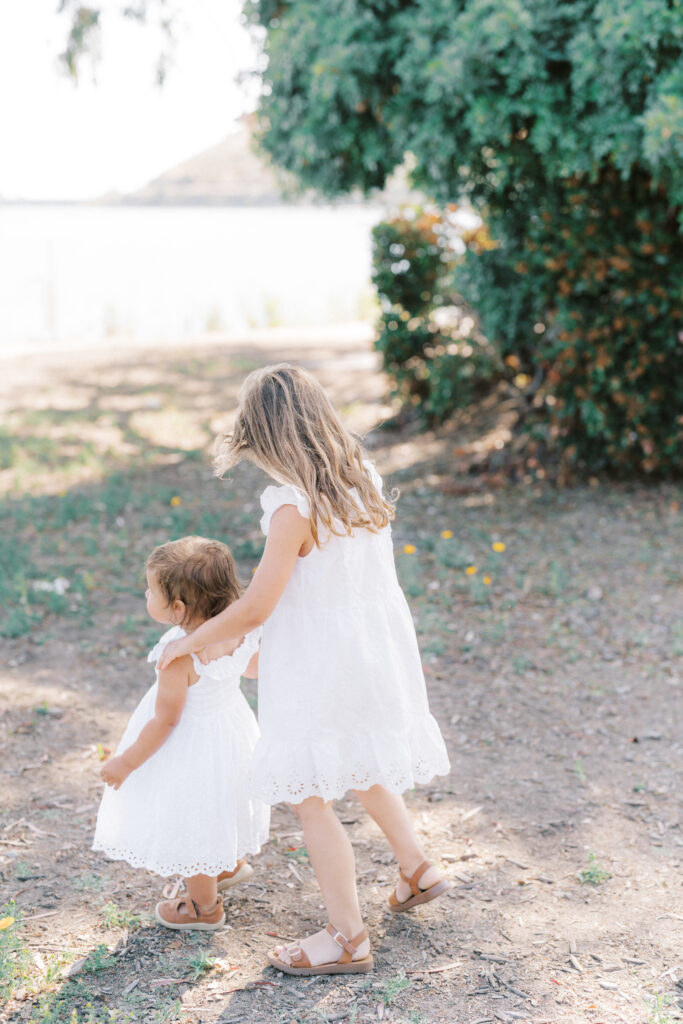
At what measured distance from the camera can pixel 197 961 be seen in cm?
252

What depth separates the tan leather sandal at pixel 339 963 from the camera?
248 centimetres

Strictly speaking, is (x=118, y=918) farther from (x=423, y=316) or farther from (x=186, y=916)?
(x=423, y=316)

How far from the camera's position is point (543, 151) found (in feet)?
17.7

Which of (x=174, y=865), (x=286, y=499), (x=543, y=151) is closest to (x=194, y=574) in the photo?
(x=286, y=499)

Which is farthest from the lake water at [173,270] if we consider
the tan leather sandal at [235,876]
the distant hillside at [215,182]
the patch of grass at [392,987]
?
the patch of grass at [392,987]

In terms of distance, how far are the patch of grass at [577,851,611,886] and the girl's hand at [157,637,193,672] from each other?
4.88ft

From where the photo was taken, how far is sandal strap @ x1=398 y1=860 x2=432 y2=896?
2.70 meters

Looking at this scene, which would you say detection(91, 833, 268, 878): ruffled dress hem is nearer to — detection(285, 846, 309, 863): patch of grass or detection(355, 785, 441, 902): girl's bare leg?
detection(355, 785, 441, 902): girl's bare leg

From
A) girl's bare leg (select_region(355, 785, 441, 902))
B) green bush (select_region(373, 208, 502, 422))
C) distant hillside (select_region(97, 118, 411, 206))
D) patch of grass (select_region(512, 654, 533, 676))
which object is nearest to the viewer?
girl's bare leg (select_region(355, 785, 441, 902))

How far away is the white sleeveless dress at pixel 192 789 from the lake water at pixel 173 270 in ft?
38.2

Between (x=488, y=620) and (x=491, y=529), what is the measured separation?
125 centimetres

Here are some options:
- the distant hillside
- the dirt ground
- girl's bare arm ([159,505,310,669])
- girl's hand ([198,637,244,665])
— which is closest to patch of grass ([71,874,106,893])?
the dirt ground

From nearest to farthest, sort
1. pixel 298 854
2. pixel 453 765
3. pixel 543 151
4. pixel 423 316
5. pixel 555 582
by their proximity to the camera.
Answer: pixel 298 854 → pixel 453 765 → pixel 555 582 → pixel 543 151 → pixel 423 316

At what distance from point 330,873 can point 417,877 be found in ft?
1.19
